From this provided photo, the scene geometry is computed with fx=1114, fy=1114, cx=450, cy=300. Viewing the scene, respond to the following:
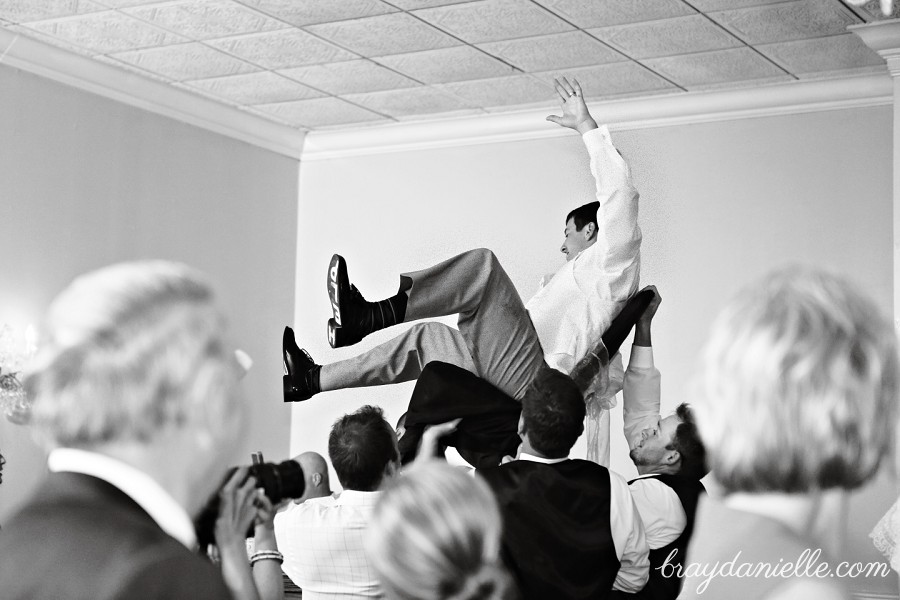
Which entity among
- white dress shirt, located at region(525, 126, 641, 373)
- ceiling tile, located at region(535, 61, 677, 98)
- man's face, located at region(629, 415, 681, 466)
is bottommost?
man's face, located at region(629, 415, 681, 466)

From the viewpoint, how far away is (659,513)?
3.64 metres

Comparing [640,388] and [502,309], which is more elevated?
[502,309]

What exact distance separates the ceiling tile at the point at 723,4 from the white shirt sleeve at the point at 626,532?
11.2 feet

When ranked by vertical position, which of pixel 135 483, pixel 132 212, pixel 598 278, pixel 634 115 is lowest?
pixel 135 483

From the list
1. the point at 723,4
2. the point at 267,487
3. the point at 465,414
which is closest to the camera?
the point at 267,487

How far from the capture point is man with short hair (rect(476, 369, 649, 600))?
3.20 metres

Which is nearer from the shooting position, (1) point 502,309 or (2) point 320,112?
(1) point 502,309

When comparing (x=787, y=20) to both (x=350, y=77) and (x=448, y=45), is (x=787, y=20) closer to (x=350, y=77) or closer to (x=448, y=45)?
(x=448, y=45)

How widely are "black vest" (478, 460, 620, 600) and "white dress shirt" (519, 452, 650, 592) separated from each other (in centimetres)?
2


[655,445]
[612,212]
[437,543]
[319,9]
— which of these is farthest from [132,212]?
[437,543]

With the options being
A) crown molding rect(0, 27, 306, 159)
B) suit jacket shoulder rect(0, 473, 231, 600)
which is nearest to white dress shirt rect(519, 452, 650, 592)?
suit jacket shoulder rect(0, 473, 231, 600)

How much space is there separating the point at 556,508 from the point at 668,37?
406 cm

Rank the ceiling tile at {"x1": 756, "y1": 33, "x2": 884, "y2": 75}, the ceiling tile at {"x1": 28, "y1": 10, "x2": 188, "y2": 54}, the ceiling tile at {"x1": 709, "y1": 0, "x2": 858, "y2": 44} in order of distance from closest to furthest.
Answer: the ceiling tile at {"x1": 709, "y1": 0, "x2": 858, "y2": 44}
the ceiling tile at {"x1": 28, "y1": 10, "x2": 188, "y2": 54}
the ceiling tile at {"x1": 756, "y1": 33, "x2": 884, "y2": 75}

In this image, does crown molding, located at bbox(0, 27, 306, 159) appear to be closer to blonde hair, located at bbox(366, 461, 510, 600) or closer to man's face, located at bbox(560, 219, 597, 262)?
man's face, located at bbox(560, 219, 597, 262)
